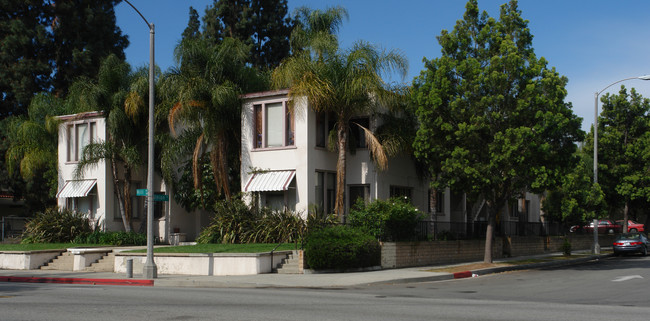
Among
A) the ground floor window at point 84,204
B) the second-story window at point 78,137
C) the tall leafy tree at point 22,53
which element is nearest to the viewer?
the ground floor window at point 84,204

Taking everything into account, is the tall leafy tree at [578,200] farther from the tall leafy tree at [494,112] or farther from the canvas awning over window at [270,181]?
the canvas awning over window at [270,181]

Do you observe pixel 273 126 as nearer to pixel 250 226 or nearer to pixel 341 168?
pixel 341 168

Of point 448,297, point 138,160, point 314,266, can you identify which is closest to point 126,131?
point 138,160

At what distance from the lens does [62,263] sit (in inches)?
1041

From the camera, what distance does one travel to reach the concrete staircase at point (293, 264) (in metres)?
22.7

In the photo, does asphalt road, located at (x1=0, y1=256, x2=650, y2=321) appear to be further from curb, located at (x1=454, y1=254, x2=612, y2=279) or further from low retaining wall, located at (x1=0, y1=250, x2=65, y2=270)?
low retaining wall, located at (x1=0, y1=250, x2=65, y2=270)

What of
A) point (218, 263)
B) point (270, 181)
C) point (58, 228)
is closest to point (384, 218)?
point (270, 181)

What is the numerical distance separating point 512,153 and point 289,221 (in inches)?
350

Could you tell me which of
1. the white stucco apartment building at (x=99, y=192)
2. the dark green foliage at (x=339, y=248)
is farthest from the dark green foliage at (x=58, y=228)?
the dark green foliage at (x=339, y=248)

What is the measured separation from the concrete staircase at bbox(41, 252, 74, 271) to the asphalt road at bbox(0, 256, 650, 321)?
8.84 m

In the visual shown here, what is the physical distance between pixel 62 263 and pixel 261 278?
10.2 m

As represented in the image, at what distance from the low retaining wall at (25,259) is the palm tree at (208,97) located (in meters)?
6.35

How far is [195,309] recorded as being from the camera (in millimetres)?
12188

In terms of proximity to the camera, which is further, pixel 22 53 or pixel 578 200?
pixel 22 53
